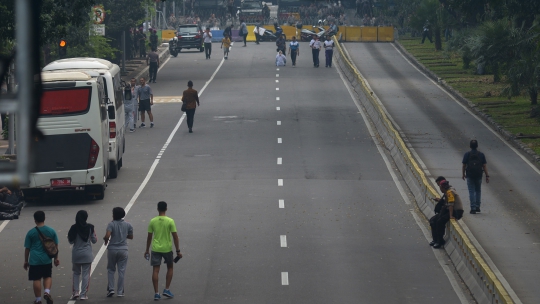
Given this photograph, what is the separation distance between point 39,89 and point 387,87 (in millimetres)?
45417

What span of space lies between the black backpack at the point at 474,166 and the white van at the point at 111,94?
378 inches

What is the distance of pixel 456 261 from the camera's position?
56.4ft

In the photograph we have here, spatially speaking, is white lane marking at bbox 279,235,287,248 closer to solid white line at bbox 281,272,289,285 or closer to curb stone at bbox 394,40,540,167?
solid white line at bbox 281,272,289,285

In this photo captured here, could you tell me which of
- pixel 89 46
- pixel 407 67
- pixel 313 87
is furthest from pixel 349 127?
pixel 407 67

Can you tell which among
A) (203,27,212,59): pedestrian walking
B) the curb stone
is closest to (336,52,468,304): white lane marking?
the curb stone

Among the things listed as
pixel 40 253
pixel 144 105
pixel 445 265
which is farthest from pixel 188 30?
pixel 40 253

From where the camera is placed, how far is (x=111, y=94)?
26109 millimetres

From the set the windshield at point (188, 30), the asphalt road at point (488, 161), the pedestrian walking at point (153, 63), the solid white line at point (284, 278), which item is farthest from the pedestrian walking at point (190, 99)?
the windshield at point (188, 30)

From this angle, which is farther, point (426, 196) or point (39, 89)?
point (426, 196)

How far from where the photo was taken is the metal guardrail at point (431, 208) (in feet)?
45.5

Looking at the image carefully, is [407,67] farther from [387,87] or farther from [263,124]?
[263,124]

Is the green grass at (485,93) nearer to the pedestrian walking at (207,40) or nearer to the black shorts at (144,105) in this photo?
the black shorts at (144,105)

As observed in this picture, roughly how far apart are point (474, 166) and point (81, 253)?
10.2 metres

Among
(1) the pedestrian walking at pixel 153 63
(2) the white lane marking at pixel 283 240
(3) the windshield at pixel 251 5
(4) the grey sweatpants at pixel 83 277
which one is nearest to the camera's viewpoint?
(4) the grey sweatpants at pixel 83 277
